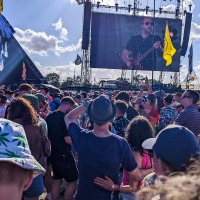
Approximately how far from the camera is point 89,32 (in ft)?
119

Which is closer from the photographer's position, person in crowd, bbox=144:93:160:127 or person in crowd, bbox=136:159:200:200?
person in crowd, bbox=136:159:200:200

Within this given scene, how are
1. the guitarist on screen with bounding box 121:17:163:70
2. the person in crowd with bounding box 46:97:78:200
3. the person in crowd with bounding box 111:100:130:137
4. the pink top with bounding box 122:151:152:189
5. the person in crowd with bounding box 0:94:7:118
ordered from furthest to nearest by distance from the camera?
the guitarist on screen with bounding box 121:17:163:70
the person in crowd with bounding box 0:94:7:118
the person in crowd with bounding box 46:97:78:200
the person in crowd with bounding box 111:100:130:137
the pink top with bounding box 122:151:152:189

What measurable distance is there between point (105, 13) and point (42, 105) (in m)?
31.8

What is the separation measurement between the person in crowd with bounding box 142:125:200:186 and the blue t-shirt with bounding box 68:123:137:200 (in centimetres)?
120

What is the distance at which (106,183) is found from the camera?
351cm

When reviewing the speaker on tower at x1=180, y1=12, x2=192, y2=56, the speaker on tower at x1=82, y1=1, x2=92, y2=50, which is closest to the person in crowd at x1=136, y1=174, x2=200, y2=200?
the speaker on tower at x1=82, y1=1, x2=92, y2=50

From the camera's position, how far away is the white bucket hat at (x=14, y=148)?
57.5 inches

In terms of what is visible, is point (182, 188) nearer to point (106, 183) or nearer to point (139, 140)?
point (106, 183)

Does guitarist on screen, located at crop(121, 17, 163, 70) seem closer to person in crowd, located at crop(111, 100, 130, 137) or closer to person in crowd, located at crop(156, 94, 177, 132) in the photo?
person in crowd, located at crop(156, 94, 177, 132)

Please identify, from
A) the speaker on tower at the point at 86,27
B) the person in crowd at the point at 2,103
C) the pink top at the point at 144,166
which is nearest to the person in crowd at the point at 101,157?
the pink top at the point at 144,166

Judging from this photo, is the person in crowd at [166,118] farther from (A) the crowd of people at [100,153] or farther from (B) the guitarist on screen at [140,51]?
(B) the guitarist on screen at [140,51]

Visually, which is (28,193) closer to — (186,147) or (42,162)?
(42,162)

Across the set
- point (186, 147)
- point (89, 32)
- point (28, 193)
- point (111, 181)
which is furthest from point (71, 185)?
point (89, 32)

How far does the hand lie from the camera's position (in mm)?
3506
